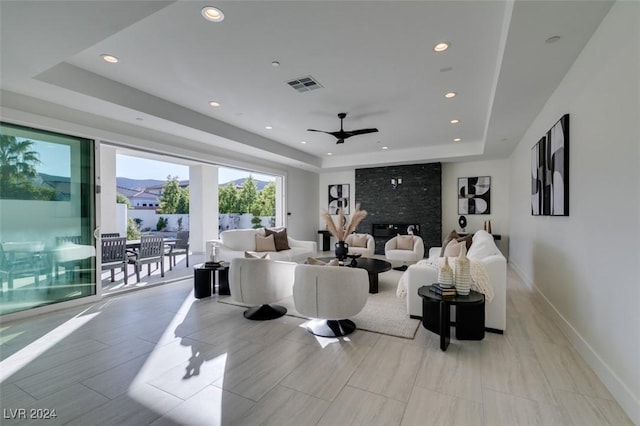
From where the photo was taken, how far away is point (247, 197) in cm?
1414

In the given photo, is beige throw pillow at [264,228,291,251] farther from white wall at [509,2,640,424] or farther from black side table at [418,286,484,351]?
white wall at [509,2,640,424]

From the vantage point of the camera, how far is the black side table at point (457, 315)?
2727 millimetres

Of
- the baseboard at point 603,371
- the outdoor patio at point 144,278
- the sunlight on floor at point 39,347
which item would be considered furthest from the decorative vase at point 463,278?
the outdoor patio at point 144,278

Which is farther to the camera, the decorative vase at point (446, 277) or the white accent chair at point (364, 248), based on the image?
the white accent chair at point (364, 248)

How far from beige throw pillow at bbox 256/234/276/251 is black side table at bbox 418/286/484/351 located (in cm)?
358

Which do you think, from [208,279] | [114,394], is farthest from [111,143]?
[114,394]

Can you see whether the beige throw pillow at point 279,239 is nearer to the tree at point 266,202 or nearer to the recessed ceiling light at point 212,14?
the recessed ceiling light at point 212,14

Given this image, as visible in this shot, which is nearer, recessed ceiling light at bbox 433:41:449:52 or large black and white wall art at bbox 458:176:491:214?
recessed ceiling light at bbox 433:41:449:52

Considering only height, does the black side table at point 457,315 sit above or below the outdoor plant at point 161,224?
below

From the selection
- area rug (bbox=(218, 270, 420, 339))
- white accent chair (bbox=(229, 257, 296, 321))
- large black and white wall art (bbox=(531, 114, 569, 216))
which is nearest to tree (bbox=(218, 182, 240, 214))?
area rug (bbox=(218, 270, 420, 339))

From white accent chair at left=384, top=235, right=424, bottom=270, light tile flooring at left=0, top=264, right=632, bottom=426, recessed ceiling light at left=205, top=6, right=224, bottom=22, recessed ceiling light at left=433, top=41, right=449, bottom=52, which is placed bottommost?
light tile flooring at left=0, top=264, right=632, bottom=426

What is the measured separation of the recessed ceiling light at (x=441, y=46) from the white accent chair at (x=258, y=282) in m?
2.93

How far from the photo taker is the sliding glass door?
3.50 meters

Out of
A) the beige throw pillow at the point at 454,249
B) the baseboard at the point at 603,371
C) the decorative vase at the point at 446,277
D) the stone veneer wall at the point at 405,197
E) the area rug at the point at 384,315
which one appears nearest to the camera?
the baseboard at the point at 603,371
